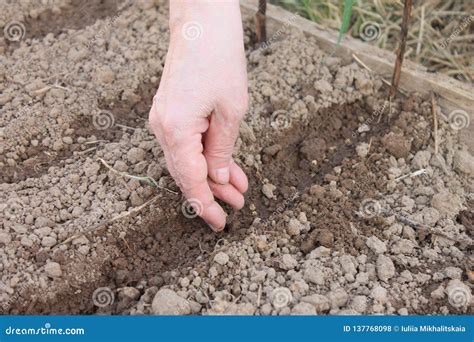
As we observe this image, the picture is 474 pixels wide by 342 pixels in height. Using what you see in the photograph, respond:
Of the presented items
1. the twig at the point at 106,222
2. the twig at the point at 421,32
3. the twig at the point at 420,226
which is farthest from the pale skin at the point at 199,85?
the twig at the point at 421,32

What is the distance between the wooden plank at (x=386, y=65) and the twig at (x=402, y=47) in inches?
3.0

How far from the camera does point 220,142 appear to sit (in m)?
1.48

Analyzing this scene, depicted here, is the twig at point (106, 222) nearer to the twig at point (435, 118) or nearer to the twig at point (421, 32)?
the twig at point (435, 118)

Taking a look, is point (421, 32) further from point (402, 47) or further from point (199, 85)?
point (199, 85)

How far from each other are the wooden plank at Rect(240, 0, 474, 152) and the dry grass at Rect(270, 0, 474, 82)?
0.74ft

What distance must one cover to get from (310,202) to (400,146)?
35 centimetres

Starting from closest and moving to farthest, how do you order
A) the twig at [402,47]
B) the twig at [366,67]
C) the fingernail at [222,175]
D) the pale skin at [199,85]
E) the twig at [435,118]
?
the pale skin at [199,85], the fingernail at [222,175], the twig at [402,47], the twig at [435,118], the twig at [366,67]

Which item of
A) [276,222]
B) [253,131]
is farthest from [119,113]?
[276,222]

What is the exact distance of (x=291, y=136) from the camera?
79.0 inches

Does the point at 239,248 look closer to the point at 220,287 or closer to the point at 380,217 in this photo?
the point at 220,287

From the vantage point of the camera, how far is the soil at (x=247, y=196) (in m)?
1.60

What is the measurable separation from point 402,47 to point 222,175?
0.71 meters

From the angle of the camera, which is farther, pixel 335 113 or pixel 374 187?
pixel 335 113

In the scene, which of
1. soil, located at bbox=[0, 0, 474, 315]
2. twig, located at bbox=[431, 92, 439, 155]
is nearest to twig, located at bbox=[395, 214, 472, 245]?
soil, located at bbox=[0, 0, 474, 315]
